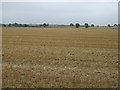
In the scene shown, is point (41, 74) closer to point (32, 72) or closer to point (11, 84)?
point (32, 72)

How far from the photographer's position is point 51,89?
7469 mm

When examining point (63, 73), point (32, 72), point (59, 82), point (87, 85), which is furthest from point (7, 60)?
point (87, 85)

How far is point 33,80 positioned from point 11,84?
0.90 metres

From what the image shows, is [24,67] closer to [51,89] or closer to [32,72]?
[32,72]

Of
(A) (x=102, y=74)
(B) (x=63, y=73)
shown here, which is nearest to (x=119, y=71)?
(A) (x=102, y=74)

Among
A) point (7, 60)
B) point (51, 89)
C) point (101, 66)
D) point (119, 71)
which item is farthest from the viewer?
point (7, 60)

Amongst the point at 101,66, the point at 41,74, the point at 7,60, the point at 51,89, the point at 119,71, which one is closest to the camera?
the point at 51,89

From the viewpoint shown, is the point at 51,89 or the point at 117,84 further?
the point at 117,84

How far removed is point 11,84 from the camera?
7930 millimetres

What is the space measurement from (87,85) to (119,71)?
285 cm

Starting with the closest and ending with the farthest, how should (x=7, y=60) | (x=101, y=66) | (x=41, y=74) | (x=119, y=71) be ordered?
(x=41, y=74) < (x=119, y=71) < (x=101, y=66) < (x=7, y=60)

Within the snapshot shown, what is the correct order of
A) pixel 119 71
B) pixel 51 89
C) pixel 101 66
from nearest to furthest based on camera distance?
pixel 51 89, pixel 119 71, pixel 101 66

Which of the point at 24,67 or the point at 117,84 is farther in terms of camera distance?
the point at 24,67

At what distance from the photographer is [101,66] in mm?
11164
